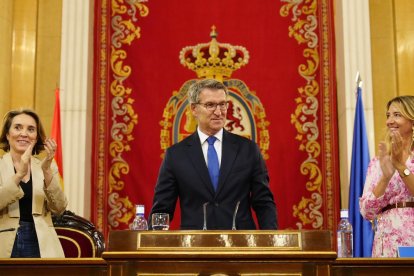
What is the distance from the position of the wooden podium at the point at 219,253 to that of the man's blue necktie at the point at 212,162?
884 mm

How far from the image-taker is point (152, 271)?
2652mm

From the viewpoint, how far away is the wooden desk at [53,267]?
9.48ft

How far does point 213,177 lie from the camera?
359cm

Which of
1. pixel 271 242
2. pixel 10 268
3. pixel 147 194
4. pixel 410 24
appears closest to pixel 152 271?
pixel 271 242

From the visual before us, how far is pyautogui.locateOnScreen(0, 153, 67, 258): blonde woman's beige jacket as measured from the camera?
347cm

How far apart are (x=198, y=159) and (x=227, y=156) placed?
15 cm

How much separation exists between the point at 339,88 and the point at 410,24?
79 cm

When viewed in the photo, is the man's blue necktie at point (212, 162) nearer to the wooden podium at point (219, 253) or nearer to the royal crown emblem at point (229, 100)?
the wooden podium at point (219, 253)

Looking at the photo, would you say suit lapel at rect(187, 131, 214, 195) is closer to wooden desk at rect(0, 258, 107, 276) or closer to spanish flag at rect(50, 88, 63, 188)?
wooden desk at rect(0, 258, 107, 276)

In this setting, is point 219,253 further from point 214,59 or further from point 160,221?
point 214,59

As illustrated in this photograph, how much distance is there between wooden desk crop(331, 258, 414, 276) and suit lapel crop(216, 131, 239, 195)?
0.84 meters

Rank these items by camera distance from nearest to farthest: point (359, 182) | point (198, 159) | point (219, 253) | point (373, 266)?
1. point (219, 253)
2. point (373, 266)
3. point (198, 159)
4. point (359, 182)

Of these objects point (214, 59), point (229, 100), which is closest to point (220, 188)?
point (229, 100)

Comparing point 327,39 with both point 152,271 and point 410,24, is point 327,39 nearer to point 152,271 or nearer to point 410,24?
point 410,24
